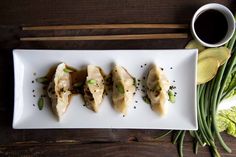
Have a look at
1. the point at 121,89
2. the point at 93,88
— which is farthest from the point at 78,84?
the point at 121,89

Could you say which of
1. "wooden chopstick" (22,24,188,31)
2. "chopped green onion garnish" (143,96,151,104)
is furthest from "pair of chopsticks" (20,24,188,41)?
"chopped green onion garnish" (143,96,151,104)

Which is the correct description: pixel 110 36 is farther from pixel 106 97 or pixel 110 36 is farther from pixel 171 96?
pixel 171 96

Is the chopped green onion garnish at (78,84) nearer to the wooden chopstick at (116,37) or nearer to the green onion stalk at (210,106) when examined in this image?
the wooden chopstick at (116,37)

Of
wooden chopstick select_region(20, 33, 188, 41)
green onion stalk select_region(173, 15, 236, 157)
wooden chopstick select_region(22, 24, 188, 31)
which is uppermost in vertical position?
wooden chopstick select_region(22, 24, 188, 31)

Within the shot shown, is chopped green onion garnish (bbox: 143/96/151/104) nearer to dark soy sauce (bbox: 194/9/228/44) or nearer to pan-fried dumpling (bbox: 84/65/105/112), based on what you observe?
pan-fried dumpling (bbox: 84/65/105/112)

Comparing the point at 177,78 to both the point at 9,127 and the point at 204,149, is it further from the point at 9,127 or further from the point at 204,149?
the point at 9,127

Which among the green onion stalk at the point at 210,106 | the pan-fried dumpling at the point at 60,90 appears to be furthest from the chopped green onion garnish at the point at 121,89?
the green onion stalk at the point at 210,106

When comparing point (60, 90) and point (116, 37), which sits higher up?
point (116, 37)
